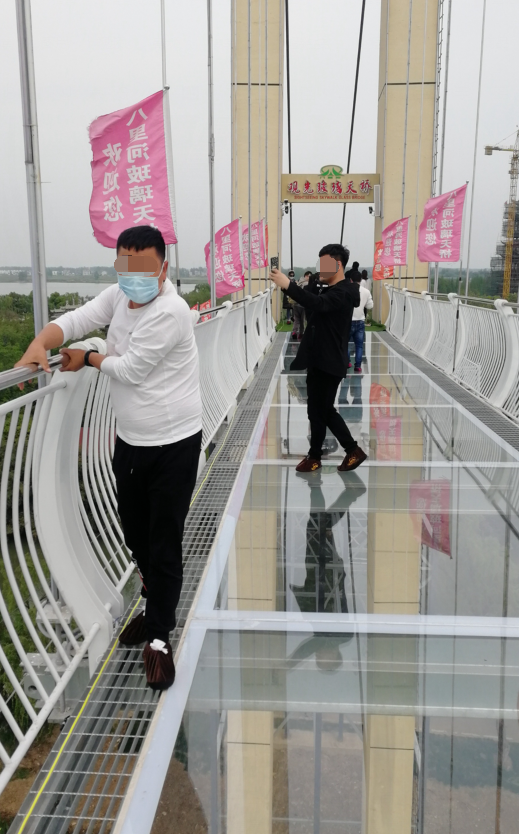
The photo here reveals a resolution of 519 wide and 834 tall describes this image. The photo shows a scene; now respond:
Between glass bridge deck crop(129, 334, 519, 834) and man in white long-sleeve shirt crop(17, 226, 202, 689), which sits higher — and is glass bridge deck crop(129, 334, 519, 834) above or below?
below

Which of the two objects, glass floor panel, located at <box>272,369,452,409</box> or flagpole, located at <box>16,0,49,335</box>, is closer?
flagpole, located at <box>16,0,49,335</box>

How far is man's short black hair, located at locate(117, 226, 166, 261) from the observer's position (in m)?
2.04

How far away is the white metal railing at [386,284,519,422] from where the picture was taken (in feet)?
19.8

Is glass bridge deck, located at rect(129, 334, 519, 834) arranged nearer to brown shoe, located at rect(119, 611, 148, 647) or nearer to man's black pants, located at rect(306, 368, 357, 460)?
brown shoe, located at rect(119, 611, 148, 647)

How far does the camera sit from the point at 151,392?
209cm

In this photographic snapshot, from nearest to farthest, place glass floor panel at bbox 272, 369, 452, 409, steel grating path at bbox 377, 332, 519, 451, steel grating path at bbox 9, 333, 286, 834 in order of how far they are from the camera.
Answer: steel grating path at bbox 9, 333, 286, 834 → steel grating path at bbox 377, 332, 519, 451 → glass floor panel at bbox 272, 369, 452, 409

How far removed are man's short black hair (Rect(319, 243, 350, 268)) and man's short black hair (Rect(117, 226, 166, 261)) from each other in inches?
85.0

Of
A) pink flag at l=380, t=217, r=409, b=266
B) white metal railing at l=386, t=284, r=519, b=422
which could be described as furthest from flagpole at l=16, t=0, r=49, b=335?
pink flag at l=380, t=217, r=409, b=266

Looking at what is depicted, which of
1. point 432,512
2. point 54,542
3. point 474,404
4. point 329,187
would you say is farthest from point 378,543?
point 329,187

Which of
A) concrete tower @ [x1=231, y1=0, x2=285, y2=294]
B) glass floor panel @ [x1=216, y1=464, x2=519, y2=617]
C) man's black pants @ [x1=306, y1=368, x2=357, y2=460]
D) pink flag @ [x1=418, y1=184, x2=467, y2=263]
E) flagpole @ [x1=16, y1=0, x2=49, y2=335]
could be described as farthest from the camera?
concrete tower @ [x1=231, y1=0, x2=285, y2=294]

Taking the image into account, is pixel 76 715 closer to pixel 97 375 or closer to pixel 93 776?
pixel 93 776

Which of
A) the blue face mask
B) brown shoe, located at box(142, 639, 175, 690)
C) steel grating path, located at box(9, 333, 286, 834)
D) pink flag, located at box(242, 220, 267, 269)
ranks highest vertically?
pink flag, located at box(242, 220, 267, 269)

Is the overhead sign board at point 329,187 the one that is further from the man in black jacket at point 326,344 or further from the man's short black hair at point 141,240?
the man's short black hair at point 141,240

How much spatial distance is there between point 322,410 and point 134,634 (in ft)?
7.60
